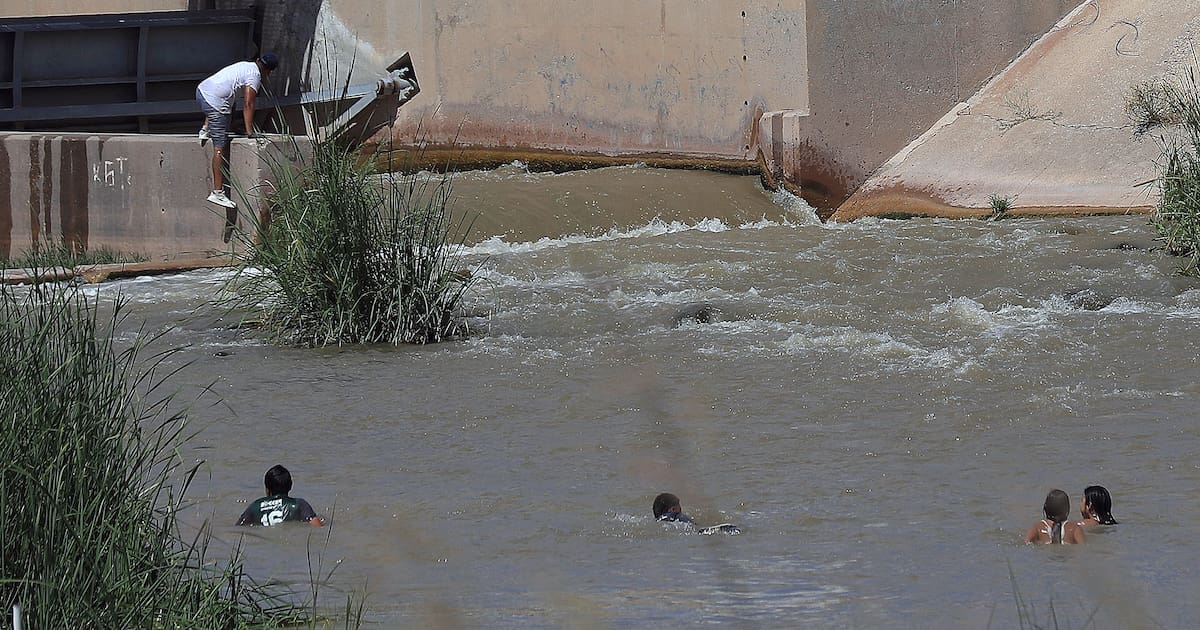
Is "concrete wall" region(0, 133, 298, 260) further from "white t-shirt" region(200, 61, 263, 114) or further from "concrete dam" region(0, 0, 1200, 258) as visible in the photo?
"white t-shirt" region(200, 61, 263, 114)

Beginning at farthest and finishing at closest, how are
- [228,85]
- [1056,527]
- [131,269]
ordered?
[228,85]
[131,269]
[1056,527]

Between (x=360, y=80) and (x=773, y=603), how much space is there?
1422cm

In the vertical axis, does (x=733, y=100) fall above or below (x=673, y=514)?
above

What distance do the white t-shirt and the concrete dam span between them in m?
0.40

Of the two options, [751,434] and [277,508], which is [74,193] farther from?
[277,508]

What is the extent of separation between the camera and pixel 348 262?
9.50 metres

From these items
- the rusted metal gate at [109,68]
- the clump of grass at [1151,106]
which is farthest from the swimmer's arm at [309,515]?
the rusted metal gate at [109,68]

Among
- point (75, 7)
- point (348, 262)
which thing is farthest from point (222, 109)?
point (75, 7)

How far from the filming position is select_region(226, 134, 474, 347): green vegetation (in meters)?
Result: 9.44

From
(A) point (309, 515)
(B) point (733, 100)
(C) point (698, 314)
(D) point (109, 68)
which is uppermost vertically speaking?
(D) point (109, 68)

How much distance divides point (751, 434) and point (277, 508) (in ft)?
8.27

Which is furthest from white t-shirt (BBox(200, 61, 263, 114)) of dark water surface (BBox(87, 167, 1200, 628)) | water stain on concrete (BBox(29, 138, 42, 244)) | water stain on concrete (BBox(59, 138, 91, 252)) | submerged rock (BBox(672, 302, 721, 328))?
submerged rock (BBox(672, 302, 721, 328))

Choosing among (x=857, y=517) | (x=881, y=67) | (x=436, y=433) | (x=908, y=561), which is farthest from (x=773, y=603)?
(x=881, y=67)

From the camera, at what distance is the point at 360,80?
60.3 feet
